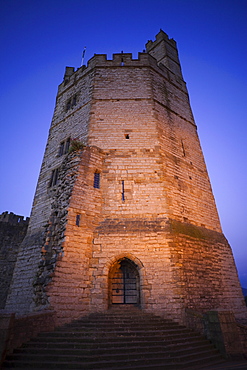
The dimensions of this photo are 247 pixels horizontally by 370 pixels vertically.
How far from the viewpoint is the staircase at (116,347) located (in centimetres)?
453

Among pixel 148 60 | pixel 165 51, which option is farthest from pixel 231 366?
pixel 165 51

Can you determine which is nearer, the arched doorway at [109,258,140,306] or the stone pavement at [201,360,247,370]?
the stone pavement at [201,360,247,370]

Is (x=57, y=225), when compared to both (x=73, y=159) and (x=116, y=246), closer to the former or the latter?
(x=116, y=246)

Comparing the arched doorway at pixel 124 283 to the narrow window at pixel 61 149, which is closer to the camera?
→ the arched doorway at pixel 124 283

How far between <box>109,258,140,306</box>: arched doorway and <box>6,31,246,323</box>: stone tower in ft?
0.11

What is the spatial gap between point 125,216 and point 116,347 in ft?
14.5

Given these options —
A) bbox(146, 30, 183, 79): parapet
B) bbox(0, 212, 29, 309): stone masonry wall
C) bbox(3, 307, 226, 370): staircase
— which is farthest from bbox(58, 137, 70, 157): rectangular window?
bbox(146, 30, 183, 79): parapet

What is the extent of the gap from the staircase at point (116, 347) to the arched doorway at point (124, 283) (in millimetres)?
1102

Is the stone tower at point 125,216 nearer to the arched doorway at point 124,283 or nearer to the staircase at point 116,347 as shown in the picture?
the arched doorway at point 124,283

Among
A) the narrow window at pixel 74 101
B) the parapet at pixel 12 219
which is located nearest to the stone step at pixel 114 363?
the parapet at pixel 12 219

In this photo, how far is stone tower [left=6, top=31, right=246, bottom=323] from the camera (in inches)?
281

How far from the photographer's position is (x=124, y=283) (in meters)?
7.86

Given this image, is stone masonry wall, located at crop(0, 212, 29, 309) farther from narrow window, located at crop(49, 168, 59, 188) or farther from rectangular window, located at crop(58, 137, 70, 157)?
rectangular window, located at crop(58, 137, 70, 157)

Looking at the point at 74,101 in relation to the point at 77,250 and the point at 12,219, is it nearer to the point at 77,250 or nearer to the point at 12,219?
the point at 12,219
